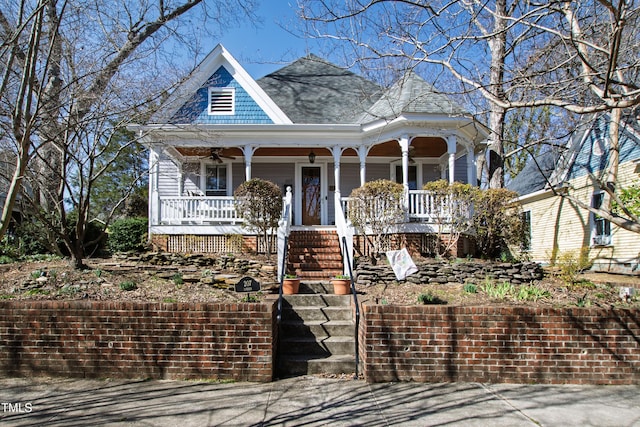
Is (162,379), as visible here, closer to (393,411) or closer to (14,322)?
(14,322)

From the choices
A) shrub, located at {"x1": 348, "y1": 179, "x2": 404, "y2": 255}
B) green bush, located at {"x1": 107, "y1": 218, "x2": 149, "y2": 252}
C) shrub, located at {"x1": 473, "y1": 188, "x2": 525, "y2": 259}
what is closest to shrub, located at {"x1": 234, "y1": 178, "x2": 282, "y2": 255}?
shrub, located at {"x1": 348, "y1": 179, "x2": 404, "y2": 255}

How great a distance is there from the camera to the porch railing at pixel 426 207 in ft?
35.1

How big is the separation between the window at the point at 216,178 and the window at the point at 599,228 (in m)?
11.4

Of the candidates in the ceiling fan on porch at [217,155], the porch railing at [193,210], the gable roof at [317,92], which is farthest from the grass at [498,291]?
the ceiling fan on porch at [217,155]

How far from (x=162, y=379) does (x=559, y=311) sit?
202 inches

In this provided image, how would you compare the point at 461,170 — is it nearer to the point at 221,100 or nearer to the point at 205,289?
the point at 221,100

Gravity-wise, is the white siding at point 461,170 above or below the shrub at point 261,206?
above

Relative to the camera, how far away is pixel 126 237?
467 inches

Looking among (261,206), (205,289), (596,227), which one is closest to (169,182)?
(261,206)

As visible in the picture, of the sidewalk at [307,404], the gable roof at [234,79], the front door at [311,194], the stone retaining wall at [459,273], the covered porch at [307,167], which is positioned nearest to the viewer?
the sidewalk at [307,404]

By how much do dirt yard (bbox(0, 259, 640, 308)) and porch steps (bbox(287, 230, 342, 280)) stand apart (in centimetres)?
122

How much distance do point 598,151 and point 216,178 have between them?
11.8 metres

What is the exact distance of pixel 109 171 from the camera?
25.0 m

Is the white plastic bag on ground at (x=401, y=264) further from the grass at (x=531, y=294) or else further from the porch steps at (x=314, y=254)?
the porch steps at (x=314, y=254)
